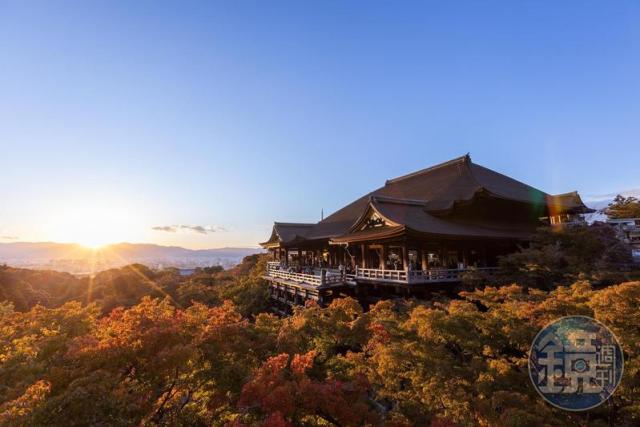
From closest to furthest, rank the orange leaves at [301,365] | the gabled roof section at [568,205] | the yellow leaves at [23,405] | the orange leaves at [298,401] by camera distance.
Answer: the yellow leaves at [23,405]
the orange leaves at [298,401]
the orange leaves at [301,365]
the gabled roof section at [568,205]

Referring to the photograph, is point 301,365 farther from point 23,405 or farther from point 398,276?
→ point 398,276

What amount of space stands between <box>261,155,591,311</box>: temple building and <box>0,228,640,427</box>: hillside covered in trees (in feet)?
21.5

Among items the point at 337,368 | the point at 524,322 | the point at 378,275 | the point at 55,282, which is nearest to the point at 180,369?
the point at 337,368

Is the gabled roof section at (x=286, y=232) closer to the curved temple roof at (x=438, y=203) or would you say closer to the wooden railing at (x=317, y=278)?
the curved temple roof at (x=438, y=203)

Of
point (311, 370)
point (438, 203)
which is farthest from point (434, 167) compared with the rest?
point (311, 370)

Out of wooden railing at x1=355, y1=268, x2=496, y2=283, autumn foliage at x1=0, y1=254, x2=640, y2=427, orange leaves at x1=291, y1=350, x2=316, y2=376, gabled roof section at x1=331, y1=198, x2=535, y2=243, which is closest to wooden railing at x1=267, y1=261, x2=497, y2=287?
wooden railing at x1=355, y1=268, x2=496, y2=283

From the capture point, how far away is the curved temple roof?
18062 millimetres

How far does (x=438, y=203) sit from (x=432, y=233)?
20.6 ft

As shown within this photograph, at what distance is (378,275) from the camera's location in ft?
56.3

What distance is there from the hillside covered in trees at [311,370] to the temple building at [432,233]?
6.54m

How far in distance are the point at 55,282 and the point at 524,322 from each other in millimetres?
48267

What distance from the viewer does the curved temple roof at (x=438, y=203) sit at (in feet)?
59.3

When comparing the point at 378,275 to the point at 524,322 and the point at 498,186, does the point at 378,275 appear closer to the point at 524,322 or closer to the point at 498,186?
the point at 524,322

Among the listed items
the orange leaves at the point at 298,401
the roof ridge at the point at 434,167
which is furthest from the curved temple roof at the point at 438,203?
the orange leaves at the point at 298,401
